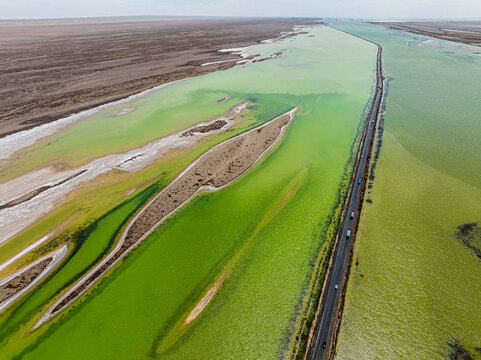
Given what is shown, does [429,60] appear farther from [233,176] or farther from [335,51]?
[233,176]

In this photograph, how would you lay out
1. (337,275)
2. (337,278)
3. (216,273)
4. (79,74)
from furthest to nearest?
(79,74)
(216,273)
(337,275)
(337,278)

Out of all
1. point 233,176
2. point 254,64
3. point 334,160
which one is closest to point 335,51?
point 254,64

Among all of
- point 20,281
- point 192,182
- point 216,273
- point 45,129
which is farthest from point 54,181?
point 216,273

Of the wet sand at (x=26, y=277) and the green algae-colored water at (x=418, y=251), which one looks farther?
the wet sand at (x=26, y=277)

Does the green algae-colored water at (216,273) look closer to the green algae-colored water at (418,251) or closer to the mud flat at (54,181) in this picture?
the mud flat at (54,181)

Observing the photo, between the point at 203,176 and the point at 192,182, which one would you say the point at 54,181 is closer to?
the point at 192,182

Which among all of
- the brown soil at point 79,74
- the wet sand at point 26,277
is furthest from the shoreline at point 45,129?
the wet sand at point 26,277

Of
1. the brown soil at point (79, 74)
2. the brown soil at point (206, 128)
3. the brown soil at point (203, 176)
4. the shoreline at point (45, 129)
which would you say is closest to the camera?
the brown soil at point (203, 176)
